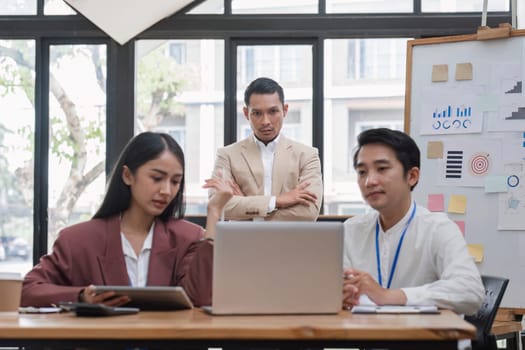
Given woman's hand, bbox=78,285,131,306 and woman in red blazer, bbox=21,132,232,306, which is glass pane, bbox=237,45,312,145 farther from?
woman's hand, bbox=78,285,131,306

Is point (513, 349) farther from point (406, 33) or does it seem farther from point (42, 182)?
point (42, 182)

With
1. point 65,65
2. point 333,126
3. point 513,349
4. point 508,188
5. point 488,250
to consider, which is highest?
point 65,65

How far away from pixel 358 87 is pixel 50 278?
398cm

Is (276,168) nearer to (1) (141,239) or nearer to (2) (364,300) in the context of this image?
(1) (141,239)

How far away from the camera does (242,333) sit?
6.72ft

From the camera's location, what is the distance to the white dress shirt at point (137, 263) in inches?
113

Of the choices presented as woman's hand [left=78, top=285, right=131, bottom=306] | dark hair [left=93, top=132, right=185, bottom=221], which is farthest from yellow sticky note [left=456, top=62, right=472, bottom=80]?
woman's hand [left=78, top=285, right=131, bottom=306]

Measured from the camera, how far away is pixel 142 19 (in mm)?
6094

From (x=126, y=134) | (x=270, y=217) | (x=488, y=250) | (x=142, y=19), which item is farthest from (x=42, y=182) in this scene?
(x=488, y=250)

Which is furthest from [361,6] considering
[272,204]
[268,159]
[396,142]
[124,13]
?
[396,142]

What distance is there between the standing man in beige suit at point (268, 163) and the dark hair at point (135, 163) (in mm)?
1481

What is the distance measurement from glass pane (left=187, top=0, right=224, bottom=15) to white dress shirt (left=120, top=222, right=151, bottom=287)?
11.8 ft

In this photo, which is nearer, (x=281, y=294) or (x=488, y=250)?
(x=281, y=294)

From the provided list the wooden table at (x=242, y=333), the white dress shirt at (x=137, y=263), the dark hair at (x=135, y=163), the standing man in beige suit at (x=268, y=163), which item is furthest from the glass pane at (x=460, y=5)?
the wooden table at (x=242, y=333)
